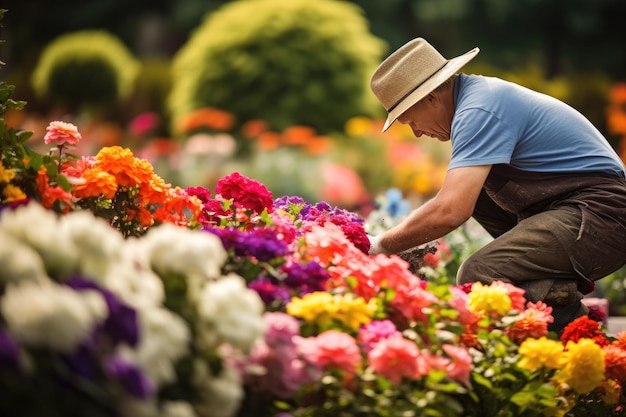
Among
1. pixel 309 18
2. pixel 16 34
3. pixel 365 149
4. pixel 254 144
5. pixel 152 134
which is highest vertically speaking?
pixel 16 34

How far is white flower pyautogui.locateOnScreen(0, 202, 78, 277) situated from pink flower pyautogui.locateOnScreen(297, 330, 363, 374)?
68 centimetres

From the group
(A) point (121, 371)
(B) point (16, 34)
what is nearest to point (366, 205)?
(A) point (121, 371)

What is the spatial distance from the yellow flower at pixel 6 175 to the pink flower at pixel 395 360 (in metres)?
1.20

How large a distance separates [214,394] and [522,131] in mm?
2142

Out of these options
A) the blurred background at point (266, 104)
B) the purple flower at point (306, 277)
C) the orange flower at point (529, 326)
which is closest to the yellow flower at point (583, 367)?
the orange flower at point (529, 326)

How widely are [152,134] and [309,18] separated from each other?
5183 mm

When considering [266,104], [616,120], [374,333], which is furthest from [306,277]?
[616,120]

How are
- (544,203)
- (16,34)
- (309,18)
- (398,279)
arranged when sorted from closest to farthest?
(398,279) → (544,203) → (309,18) → (16,34)

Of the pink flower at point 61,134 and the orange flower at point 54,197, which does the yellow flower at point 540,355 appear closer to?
the orange flower at point 54,197

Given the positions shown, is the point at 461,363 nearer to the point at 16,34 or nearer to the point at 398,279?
the point at 398,279

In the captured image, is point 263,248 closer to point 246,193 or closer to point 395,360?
point 395,360

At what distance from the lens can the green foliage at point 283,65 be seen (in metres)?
13.9

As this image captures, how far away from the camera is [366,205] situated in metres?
11.1

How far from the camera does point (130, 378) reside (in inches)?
79.8
